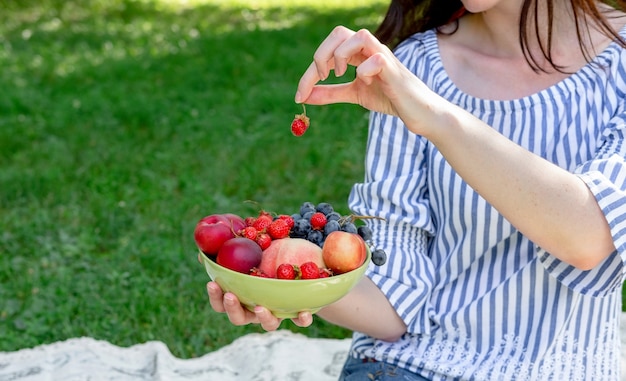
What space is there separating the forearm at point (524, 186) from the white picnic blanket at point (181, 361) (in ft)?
4.64

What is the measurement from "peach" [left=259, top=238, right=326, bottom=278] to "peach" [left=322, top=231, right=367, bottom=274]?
0.08 feet

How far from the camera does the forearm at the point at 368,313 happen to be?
6.87ft

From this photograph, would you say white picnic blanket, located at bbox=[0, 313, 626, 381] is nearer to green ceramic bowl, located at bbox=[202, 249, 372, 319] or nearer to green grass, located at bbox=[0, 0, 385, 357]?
green grass, located at bbox=[0, 0, 385, 357]

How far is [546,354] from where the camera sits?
2061 mm

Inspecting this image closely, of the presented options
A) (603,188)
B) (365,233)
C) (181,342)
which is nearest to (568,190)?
(603,188)

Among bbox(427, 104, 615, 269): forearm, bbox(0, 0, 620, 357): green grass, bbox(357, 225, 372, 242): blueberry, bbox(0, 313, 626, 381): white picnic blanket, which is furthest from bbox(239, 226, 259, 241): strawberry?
bbox(0, 0, 620, 357): green grass

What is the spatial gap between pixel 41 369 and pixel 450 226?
63.5 inches

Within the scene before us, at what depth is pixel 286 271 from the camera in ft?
5.35

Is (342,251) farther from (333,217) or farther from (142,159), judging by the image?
(142,159)

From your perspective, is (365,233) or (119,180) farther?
(119,180)

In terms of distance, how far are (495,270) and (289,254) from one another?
67 centimetres

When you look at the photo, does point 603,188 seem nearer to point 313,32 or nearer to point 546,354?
point 546,354

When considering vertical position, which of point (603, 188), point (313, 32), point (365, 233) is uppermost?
point (603, 188)

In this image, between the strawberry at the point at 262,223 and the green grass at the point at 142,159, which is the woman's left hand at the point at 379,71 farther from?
the green grass at the point at 142,159
